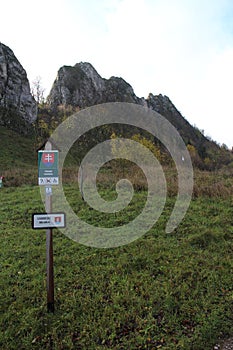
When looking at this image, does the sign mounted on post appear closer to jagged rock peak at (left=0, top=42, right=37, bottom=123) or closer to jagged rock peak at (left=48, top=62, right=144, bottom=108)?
jagged rock peak at (left=0, top=42, right=37, bottom=123)

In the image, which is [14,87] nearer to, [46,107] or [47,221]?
[46,107]

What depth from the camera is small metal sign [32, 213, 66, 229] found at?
4.62 meters

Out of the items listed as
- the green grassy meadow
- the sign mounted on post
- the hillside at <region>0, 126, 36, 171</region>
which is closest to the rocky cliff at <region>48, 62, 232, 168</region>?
the hillside at <region>0, 126, 36, 171</region>

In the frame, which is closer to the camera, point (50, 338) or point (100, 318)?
point (50, 338)

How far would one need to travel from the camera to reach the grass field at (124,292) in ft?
13.6

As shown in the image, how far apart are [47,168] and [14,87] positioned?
52662 millimetres

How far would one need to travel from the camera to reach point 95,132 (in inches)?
1836

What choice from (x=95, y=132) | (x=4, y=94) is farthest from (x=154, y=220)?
(x=4, y=94)

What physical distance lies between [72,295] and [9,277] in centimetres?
176

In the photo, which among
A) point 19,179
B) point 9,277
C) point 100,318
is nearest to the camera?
point 100,318

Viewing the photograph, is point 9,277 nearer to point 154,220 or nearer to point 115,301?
point 115,301

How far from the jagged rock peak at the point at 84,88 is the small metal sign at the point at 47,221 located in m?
72.9

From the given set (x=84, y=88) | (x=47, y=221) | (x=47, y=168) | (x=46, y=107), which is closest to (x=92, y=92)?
(x=84, y=88)

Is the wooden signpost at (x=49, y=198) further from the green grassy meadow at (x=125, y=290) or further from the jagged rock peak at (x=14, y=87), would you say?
the jagged rock peak at (x=14, y=87)
